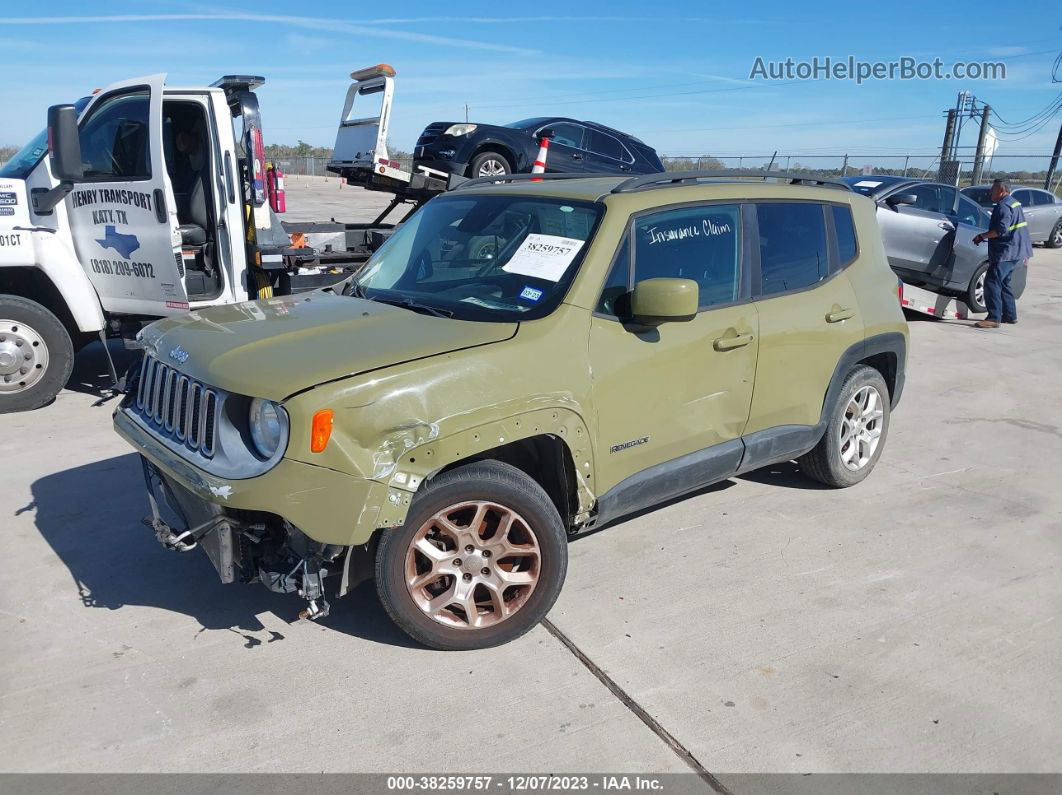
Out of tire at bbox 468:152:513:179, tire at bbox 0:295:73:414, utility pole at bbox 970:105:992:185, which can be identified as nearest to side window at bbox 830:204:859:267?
tire at bbox 0:295:73:414

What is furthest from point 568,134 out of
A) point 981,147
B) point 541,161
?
point 981,147

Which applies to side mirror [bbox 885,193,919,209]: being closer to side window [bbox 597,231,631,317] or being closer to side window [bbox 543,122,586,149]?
side window [bbox 543,122,586,149]

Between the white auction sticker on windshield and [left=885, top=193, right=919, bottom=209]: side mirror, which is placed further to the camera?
[left=885, top=193, right=919, bottom=209]: side mirror

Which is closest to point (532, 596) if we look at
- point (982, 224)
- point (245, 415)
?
point (245, 415)

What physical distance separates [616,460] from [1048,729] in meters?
1.91

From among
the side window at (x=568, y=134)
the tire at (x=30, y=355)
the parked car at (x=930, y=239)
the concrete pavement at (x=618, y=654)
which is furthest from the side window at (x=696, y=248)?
the side window at (x=568, y=134)

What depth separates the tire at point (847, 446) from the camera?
16.7ft

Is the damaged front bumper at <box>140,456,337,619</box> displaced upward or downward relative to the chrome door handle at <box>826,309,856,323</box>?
downward

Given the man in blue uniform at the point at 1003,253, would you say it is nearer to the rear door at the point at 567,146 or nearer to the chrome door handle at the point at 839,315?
the rear door at the point at 567,146

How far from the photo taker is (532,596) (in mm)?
3578

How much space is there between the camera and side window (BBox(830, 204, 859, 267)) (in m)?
4.99

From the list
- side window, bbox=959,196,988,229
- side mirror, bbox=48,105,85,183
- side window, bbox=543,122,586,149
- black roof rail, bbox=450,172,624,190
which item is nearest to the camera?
black roof rail, bbox=450,172,624,190

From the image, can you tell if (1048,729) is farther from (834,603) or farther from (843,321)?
(843,321)

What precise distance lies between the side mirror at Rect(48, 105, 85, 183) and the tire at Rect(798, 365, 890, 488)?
213 inches
